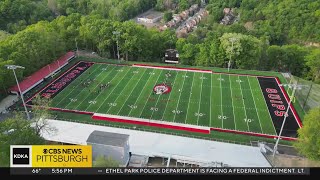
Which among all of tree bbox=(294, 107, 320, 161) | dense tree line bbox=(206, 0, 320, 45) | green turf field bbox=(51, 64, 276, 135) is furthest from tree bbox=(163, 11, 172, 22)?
tree bbox=(294, 107, 320, 161)

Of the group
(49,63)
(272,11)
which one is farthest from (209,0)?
(49,63)

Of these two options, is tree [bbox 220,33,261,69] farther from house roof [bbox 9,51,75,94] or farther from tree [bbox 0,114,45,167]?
tree [bbox 0,114,45,167]

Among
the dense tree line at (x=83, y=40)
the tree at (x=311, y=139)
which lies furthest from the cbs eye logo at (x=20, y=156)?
the dense tree line at (x=83, y=40)

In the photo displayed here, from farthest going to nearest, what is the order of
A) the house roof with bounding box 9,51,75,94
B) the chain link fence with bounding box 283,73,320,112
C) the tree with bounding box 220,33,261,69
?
the tree with bounding box 220,33,261,69 < the house roof with bounding box 9,51,75,94 < the chain link fence with bounding box 283,73,320,112

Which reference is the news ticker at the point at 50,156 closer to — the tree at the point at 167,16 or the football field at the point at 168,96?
the football field at the point at 168,96

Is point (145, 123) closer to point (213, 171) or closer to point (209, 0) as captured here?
point (213, 171)

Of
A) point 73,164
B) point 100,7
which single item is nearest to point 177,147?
point 73,164

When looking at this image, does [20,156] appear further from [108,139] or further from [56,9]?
[56,9]

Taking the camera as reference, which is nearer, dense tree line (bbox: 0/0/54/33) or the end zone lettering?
the end zone lettering
